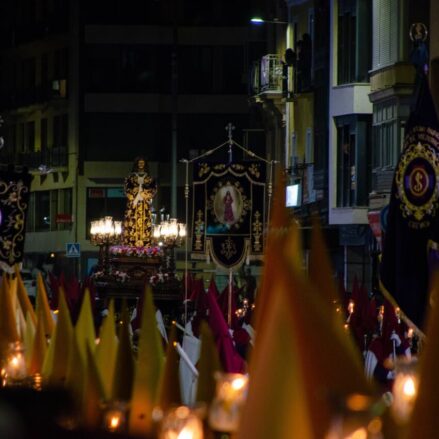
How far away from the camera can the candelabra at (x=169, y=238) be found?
32494 millimetres

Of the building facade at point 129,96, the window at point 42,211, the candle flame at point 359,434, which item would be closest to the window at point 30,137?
the window at point 42,211

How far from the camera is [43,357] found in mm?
10781

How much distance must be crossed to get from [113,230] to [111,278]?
1.28 metres

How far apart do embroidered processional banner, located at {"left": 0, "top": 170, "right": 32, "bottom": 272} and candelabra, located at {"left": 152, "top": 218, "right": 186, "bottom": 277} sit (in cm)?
987

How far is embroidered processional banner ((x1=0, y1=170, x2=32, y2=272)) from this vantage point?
845 inches

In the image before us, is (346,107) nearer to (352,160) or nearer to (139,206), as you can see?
(352,160)

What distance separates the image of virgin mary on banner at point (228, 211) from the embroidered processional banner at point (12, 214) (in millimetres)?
4384

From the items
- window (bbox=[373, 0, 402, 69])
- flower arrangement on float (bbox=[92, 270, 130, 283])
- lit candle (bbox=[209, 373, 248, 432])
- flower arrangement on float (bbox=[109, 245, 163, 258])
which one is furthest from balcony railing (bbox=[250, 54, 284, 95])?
lit candle (bbox=[209, 373, 248, 432])

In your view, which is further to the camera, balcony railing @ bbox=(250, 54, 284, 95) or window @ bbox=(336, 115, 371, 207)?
balcony railing @ bbox=(250, 54, 284, 95)

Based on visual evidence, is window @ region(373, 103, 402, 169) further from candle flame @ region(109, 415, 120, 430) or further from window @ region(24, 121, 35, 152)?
window @ region(24, 121, 35, 152)

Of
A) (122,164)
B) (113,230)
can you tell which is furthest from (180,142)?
(113,230)

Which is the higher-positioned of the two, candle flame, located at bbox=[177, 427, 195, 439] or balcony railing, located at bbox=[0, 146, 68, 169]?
balcony railing, located at bbox=[0, 146, 68, 169]

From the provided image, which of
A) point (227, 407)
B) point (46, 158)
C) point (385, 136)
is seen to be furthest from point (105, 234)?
point (46, 158)

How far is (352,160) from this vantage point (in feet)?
140
